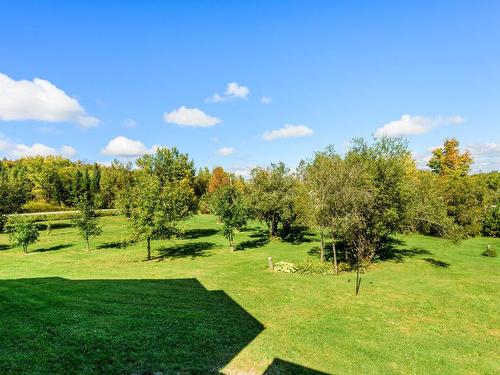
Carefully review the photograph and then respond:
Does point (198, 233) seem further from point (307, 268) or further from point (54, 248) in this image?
point (307, 268)

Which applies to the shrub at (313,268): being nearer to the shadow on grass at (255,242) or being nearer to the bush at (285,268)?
the bush at (285,268)

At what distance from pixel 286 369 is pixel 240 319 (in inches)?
202

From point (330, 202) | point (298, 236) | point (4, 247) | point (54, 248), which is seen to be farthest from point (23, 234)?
point (298, 236)

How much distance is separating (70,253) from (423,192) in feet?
156

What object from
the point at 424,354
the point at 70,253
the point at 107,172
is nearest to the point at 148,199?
the point at 70,253

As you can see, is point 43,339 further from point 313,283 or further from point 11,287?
point 313,283

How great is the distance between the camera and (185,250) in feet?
132

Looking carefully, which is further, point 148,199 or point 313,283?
point 148,199

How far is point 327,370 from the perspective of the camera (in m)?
12.5

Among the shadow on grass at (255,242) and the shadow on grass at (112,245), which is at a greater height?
the shadow on grass at (112,245)

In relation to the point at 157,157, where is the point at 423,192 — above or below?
below

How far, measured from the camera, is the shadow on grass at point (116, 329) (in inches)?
446

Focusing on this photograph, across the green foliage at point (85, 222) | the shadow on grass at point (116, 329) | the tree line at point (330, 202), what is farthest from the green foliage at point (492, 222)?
the green foliage at point (85, 222)

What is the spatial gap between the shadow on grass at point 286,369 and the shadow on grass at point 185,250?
80.2ft
